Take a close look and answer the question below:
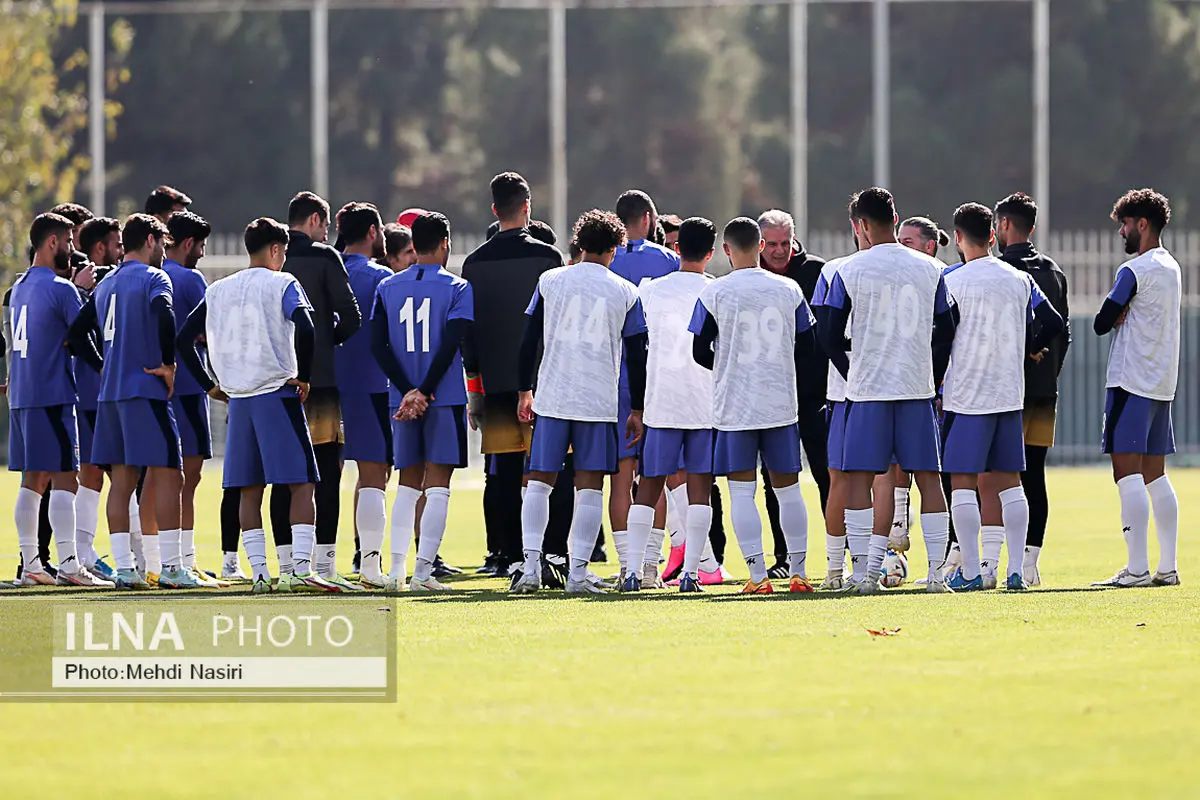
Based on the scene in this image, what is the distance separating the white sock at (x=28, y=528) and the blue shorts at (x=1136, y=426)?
5.78 meters

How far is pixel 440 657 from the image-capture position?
8.20 meters

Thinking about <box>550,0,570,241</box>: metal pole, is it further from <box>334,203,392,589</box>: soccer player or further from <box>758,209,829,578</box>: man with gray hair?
<box>334,203,392,589</box>: soccer player

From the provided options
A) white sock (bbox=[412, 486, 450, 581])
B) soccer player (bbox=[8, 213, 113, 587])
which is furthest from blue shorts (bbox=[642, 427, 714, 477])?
soccer player (bbox=[8, 213, 113, 587])

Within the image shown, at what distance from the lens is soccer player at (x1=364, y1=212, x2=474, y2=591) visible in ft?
36.4

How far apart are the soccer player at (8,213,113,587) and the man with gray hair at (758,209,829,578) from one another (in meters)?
3.72

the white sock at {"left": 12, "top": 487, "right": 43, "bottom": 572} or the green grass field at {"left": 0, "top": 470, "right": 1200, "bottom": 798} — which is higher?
the white sock at {"left": 12, "top": 487, "right": 43, "bottom": 572}

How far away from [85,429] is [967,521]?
16.2 feet

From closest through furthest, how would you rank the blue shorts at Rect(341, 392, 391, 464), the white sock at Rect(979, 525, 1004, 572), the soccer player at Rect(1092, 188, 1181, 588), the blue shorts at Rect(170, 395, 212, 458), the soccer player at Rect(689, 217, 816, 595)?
the soccer player at Rect(689, 217, 816, 595), the white sock at Rect(979, 525, 1004, 572), the blue shorts at Rect(341, 392, 391, 464), the soccer player at Rect(1092, 188, 1181, 588), the blue shorts at Rect(170, 395, 212, 458)

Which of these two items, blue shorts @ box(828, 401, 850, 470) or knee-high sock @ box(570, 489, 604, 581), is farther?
knee-high sock @ box(570, 489, 604, 581)

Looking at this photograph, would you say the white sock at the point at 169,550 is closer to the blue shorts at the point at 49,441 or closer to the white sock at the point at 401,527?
the blue shorts at the point at 49,441

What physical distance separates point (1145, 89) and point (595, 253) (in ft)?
128

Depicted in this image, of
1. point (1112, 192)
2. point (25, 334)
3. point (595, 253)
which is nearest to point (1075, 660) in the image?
point (595, 253)

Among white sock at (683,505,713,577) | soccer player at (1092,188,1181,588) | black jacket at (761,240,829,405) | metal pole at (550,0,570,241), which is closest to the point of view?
white sock at (683,505,713,577)

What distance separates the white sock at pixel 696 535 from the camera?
10.9 meters
